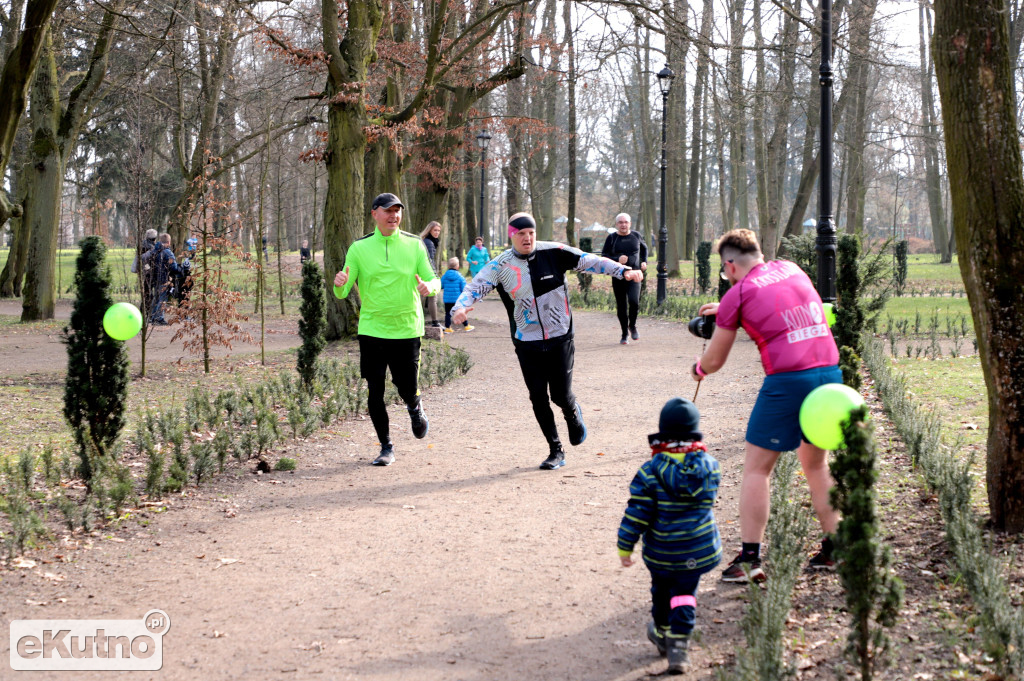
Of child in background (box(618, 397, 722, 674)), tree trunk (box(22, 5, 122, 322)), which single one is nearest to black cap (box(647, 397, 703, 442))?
child in background (box(618, 397, 722, 674))

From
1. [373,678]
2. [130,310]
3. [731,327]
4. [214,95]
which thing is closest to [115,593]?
[373,678]

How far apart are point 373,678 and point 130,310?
392 centimetres

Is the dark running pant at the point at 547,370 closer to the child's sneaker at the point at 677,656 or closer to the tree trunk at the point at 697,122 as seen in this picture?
the child's sneaker at the point at 677,656

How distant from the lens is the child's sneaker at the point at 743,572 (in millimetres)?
4793

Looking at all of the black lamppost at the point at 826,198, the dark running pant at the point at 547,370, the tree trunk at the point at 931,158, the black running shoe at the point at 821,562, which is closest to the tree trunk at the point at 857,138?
the tree trunk at the point at 931,158

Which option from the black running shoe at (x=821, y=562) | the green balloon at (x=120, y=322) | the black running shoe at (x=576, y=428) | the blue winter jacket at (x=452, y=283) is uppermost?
the blue winter jacket at (x=452, y=283)

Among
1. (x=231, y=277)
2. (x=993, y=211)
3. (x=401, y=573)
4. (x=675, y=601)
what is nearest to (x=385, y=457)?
(x=401, y=573)

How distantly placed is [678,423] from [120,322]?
431cm

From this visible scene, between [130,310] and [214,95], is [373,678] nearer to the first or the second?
[130,310]

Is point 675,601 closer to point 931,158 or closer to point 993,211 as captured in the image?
point 993,211

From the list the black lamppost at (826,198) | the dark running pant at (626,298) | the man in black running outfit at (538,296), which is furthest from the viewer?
the dark running pant at (626,298)

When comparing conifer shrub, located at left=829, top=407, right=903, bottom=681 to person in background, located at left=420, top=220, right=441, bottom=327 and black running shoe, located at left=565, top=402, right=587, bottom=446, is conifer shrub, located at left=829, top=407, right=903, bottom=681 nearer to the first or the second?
black running shoe, located at left=565, top=402, right=587, bottom=446

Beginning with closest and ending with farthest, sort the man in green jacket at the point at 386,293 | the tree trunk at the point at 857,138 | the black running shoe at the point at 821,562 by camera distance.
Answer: the black running shoe at the point at 821,562 → the man in green jacket at the point at 386,293 → the tree trunk at the point at 857,138

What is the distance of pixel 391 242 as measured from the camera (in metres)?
7.78
